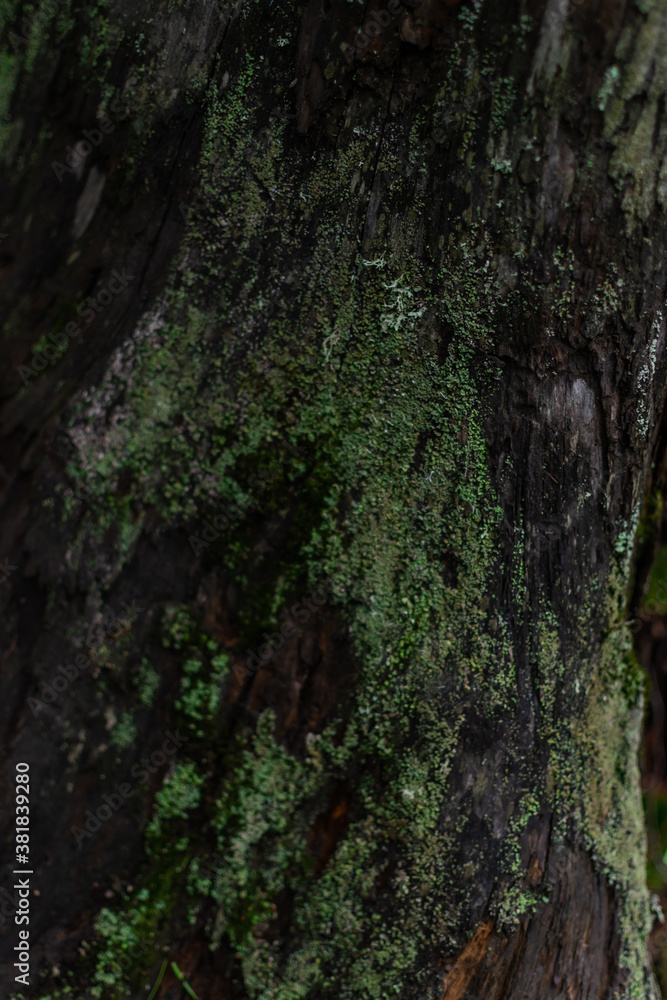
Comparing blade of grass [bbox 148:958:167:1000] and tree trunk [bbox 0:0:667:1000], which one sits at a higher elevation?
tree trunk [bbox 0:0:667:1000]

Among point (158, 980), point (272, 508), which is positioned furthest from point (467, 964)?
point (272, 508)

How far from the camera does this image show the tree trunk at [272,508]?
1455mm

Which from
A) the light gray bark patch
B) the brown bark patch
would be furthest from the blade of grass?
the light gray bark patch

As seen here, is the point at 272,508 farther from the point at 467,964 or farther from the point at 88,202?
the point at 467,964

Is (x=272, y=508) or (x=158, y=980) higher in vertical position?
(x=272, y=508)

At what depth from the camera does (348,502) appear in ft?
4.92

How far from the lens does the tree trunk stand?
4.77 ft

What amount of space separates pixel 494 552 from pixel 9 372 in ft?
4.46

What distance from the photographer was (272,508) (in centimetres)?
151

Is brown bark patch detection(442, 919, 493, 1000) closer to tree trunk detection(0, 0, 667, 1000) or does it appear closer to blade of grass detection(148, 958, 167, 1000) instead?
tree trunk detection(0, 0, 667, 1000)

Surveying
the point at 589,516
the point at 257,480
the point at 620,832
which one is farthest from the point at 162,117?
the point at 620,832

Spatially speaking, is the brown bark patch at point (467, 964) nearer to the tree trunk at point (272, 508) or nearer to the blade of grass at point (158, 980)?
the tree trunk at point (272, 508)

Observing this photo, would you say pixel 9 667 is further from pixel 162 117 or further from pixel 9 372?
pixel 162 117

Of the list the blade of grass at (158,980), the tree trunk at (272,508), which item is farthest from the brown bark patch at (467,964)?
the blade of grass at (158,980)
